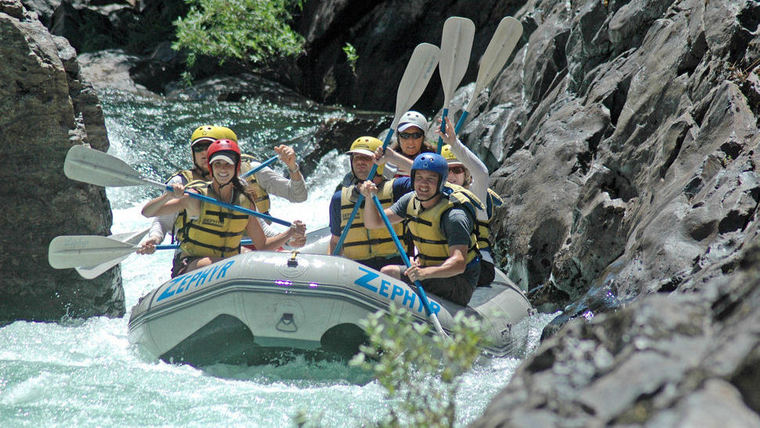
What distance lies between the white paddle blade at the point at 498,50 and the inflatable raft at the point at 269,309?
2.57 m

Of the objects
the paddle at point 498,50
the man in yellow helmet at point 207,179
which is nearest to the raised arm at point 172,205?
the man in yellow helmet at point 207,179

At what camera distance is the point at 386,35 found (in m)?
14.8

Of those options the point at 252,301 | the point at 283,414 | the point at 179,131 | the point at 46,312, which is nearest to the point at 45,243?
the point at 46,312

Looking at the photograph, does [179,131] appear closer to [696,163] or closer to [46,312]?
[46,312]

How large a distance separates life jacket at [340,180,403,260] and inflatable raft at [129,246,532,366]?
0.63 metres

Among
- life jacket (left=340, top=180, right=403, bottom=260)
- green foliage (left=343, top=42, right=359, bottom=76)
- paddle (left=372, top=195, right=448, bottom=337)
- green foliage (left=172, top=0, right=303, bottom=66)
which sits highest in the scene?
paddle (left=372, top=195, right=448, bottom=337)

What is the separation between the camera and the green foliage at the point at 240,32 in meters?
15.2

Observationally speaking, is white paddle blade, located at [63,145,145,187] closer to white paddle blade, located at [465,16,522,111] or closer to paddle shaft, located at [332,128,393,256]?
paddle shaft, located at [332,128,393,256]

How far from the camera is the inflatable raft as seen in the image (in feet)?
14.2

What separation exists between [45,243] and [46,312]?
1.73 feet

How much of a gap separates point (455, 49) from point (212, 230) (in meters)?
2.61

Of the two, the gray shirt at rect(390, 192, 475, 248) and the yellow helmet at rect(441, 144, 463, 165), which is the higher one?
the gray shirt at rect(390, 192, 475, 248)

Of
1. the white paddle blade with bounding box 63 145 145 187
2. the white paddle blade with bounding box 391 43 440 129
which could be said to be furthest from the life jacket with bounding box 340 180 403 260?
the white paddle blade with bounding box 63 145 145 187

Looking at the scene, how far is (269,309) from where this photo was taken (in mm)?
4344
